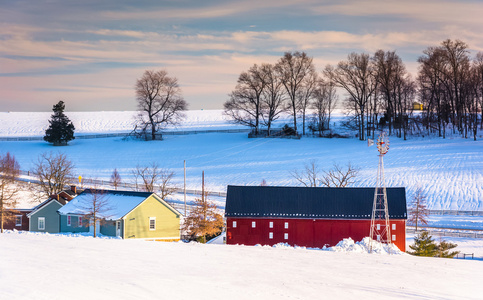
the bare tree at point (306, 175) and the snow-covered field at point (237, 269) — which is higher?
the bare tree at point (306, 175)

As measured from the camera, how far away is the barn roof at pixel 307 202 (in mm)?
41781

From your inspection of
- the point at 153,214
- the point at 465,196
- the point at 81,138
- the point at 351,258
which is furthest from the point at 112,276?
the point at 81,138

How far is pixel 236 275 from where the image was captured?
23062 millimetres

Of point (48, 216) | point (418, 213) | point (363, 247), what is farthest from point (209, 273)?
point (418, 213)

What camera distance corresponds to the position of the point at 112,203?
44.7 m

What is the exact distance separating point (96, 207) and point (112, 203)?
1.29 metres

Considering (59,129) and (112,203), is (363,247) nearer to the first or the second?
(112,203)

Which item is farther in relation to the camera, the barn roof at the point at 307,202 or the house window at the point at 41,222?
the house window at the point at 41,222

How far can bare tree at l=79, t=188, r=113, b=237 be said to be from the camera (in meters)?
42.5

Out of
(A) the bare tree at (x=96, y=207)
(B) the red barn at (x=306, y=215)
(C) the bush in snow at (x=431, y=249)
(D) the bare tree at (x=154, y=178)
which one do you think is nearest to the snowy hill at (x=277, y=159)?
(D) the bare tree at (x=154, y=178)

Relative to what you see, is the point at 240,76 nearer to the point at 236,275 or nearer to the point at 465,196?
the point at 465,196

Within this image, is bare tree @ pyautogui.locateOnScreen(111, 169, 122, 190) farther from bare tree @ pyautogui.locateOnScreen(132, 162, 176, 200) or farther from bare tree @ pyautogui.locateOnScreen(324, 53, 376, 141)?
bare tree @ pyautogui.locateOnScreen(324, 53, 376, 141)

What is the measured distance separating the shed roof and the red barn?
7.21m

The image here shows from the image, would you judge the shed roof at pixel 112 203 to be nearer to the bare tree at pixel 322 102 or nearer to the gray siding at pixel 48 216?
the gray siding at pixel 48 216
